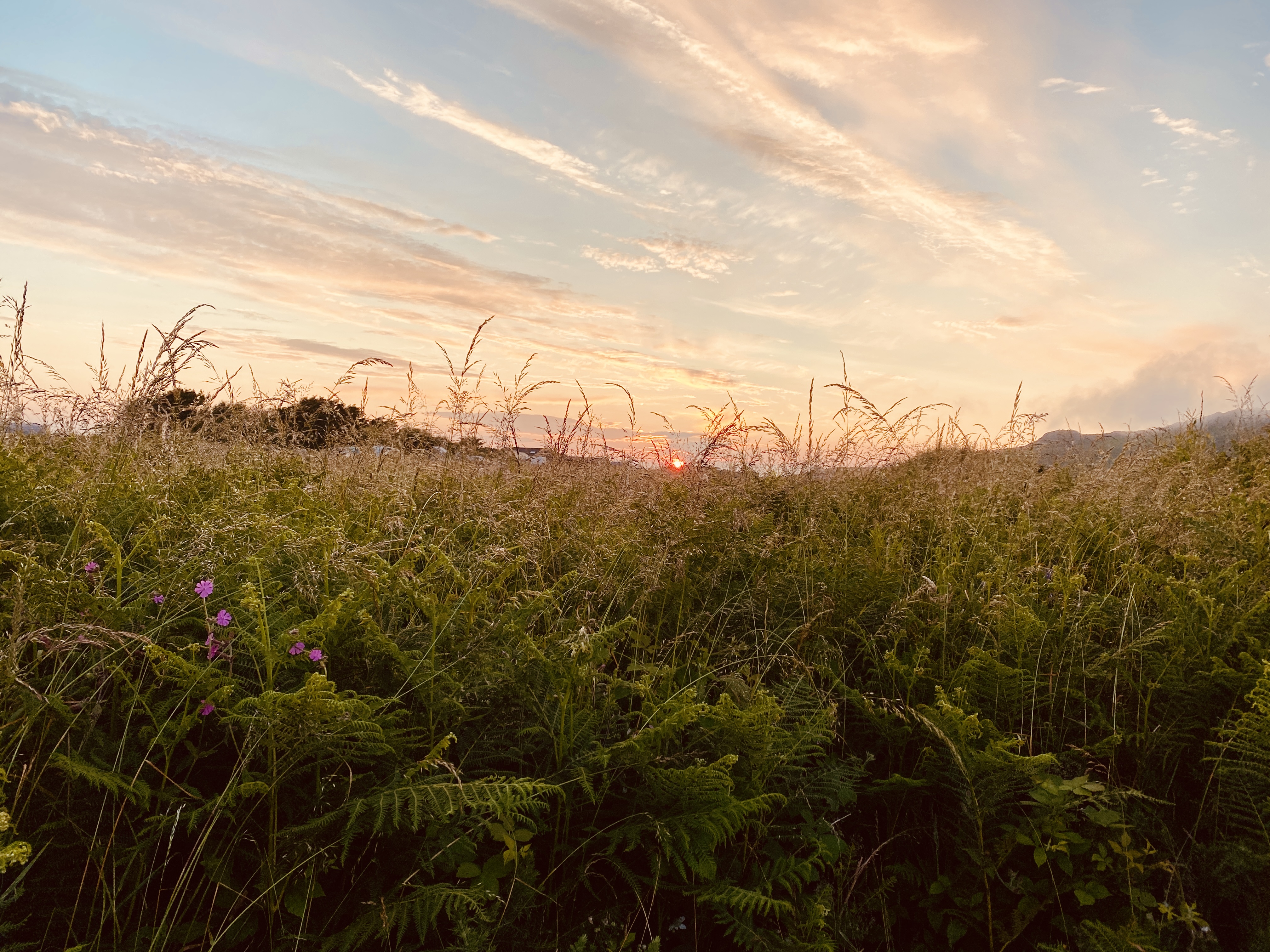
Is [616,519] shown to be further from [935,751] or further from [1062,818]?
[1062,818]

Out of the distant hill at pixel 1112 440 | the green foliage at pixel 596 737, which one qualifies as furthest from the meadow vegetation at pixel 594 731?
the distant hill at pixel 1112 440

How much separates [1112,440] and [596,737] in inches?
293

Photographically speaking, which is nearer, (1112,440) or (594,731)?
(594,731)

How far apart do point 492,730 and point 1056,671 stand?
251 cm

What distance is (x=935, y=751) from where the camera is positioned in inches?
105

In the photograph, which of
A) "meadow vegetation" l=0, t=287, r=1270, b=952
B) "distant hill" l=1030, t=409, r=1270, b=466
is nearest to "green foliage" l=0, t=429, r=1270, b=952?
"meadow vegetation" l=0, t=287, r=1270, b=952

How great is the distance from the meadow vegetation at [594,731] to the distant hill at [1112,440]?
118 inches

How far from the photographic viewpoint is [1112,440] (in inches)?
293

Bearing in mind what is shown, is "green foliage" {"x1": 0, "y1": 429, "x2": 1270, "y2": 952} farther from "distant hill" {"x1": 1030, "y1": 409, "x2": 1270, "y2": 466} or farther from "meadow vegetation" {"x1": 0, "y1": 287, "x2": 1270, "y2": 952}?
"distant hill" {"x1": 1030, "y1": 409, "x2": 1270, "y2": 466}

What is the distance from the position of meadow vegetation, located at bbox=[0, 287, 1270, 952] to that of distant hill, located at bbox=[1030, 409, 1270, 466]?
301 cm

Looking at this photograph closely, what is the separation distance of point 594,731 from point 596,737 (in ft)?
0.09

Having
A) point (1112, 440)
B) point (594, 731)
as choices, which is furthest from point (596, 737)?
point (1112, 440)

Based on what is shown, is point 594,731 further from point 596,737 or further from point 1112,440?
point 1112,440

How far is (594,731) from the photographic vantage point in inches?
92.5
